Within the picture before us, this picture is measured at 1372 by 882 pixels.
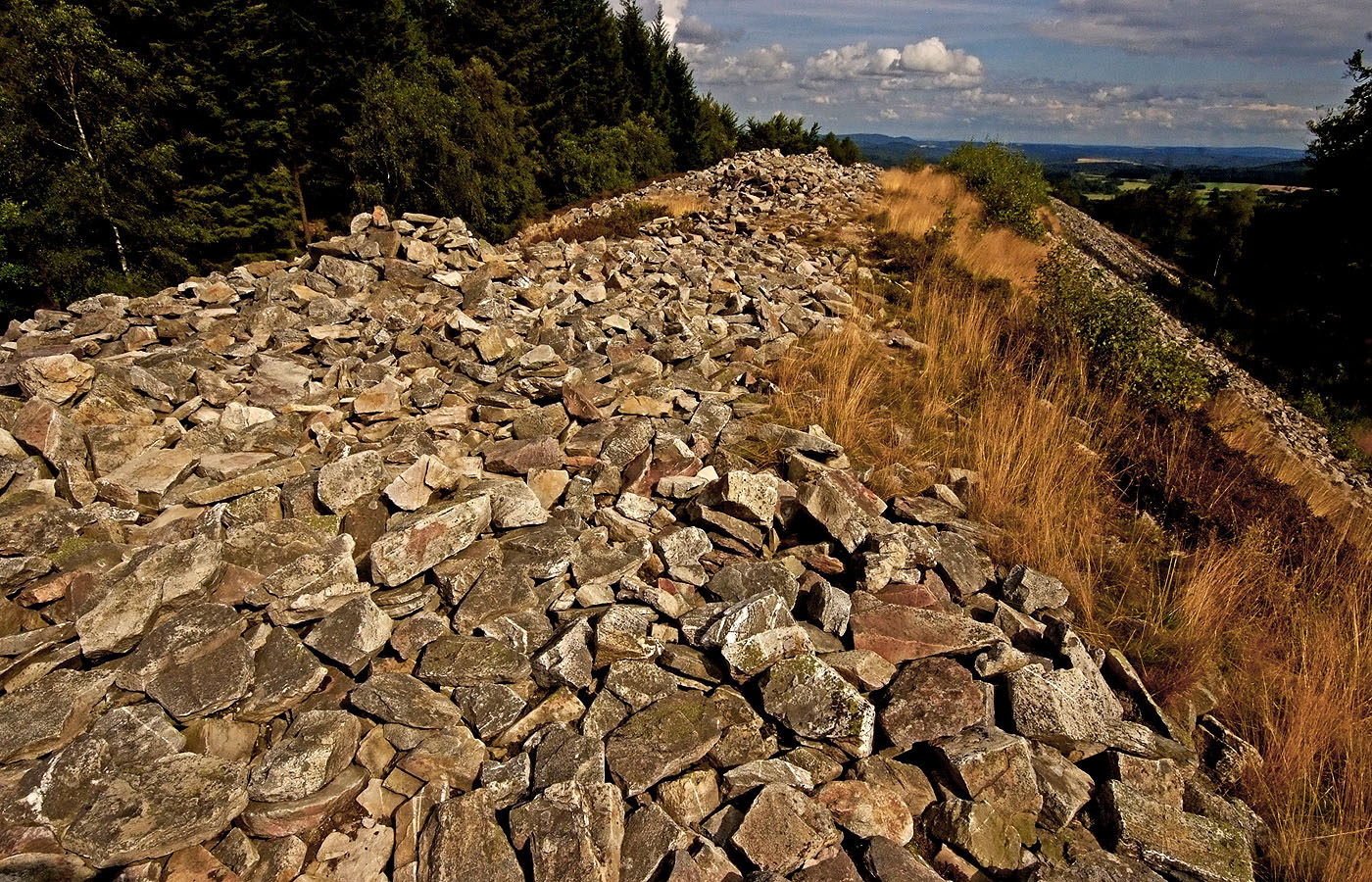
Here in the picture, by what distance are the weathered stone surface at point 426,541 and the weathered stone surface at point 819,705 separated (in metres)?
1.84

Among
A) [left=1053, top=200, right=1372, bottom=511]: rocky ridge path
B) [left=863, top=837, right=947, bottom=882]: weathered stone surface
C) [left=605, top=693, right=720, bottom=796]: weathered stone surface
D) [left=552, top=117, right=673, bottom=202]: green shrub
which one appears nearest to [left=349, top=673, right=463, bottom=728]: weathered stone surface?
[left=605, top=693, right=720, bottom=796]: weathered stone surface

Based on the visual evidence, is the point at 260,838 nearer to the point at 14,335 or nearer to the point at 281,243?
the point at 14,335

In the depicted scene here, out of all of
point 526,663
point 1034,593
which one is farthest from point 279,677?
point 1034,593

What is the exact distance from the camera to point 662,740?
262 cm

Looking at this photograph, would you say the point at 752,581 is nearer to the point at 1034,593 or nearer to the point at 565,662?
the point at 565,662

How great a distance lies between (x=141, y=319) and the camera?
6.40 metres

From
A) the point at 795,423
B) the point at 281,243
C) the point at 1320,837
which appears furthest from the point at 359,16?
the point at 1320,837

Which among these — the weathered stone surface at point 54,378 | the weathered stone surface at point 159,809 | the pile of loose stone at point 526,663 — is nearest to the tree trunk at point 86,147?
the pile of loose stone at point 526,663

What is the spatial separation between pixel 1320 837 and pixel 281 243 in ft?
96.2

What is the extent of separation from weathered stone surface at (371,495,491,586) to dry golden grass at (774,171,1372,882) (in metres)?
2.74

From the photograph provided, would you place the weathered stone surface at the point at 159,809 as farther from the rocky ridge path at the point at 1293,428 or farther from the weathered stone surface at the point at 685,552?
the rocky ridge path at the point at 1293,428

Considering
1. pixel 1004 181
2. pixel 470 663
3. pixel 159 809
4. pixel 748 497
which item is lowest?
pixel 159 809

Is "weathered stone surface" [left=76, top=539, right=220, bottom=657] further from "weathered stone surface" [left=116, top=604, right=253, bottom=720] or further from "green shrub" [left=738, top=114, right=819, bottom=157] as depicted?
"green shrub" [left=738, top=114, right=819, bottom=157]

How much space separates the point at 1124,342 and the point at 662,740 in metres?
6.94
